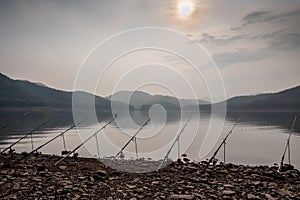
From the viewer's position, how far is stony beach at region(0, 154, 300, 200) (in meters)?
7.90

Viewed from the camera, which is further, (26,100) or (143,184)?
(26,100)

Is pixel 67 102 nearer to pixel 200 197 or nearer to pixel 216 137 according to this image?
pixel 216 137

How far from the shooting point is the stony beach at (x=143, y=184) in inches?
311

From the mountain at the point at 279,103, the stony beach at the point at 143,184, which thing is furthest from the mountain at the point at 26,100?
the stony beach at the point at 143,184

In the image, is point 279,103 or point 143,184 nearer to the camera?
point 143,184

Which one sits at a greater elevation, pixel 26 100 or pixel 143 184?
pixel 26 100

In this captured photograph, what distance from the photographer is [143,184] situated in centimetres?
911

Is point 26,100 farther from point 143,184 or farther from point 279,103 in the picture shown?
point 143,184

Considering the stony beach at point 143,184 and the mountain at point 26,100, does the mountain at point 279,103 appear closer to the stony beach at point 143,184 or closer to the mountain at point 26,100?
the mountain at point 26,100

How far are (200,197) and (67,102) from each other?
137 metres

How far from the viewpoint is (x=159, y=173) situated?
35.3 ft

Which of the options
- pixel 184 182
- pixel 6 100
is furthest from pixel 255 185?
pixel 6 100

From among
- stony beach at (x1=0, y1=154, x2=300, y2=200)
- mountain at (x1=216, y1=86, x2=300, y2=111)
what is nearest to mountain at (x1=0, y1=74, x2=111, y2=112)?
mountain at (x1=216, y1=86, x2=300, y2=111)

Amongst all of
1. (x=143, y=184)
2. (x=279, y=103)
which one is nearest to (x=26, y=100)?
(x=279, y=103)
